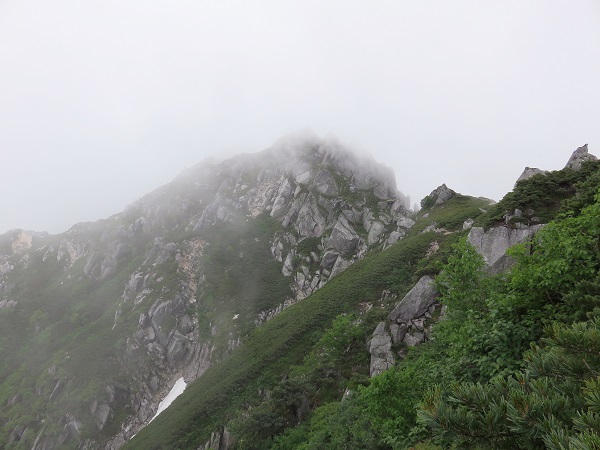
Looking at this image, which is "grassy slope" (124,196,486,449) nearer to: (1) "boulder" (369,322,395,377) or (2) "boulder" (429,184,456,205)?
(1) "boulder" (369,322,395,377)

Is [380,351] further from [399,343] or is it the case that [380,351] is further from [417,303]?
[417,303]

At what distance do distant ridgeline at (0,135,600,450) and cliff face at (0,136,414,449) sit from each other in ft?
1.92

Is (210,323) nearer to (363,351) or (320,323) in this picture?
(320,323)

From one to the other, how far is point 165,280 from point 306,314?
2104 inches

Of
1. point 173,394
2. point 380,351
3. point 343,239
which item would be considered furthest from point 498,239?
point 173,394

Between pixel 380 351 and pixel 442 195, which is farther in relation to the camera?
pixel 442 195

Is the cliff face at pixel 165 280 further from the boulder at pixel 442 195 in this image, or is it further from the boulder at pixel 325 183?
the boulder at pixel 442 195

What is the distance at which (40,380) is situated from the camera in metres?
72.1

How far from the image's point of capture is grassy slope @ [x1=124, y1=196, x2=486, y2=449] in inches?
1801

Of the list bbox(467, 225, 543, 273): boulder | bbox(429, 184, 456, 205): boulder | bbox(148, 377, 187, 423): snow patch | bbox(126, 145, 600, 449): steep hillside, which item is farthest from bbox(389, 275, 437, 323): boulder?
bbox(429, 184, 456, 205): boulder

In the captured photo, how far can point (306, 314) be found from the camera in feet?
192

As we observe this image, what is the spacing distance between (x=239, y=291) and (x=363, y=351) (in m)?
54.0

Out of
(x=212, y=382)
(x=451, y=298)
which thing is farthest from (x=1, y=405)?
(x=451, y=298)

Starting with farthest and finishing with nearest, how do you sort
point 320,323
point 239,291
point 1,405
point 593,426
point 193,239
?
point 193,239 < point 239,291 < point 1,405 < point 320,323 < point 593,426
